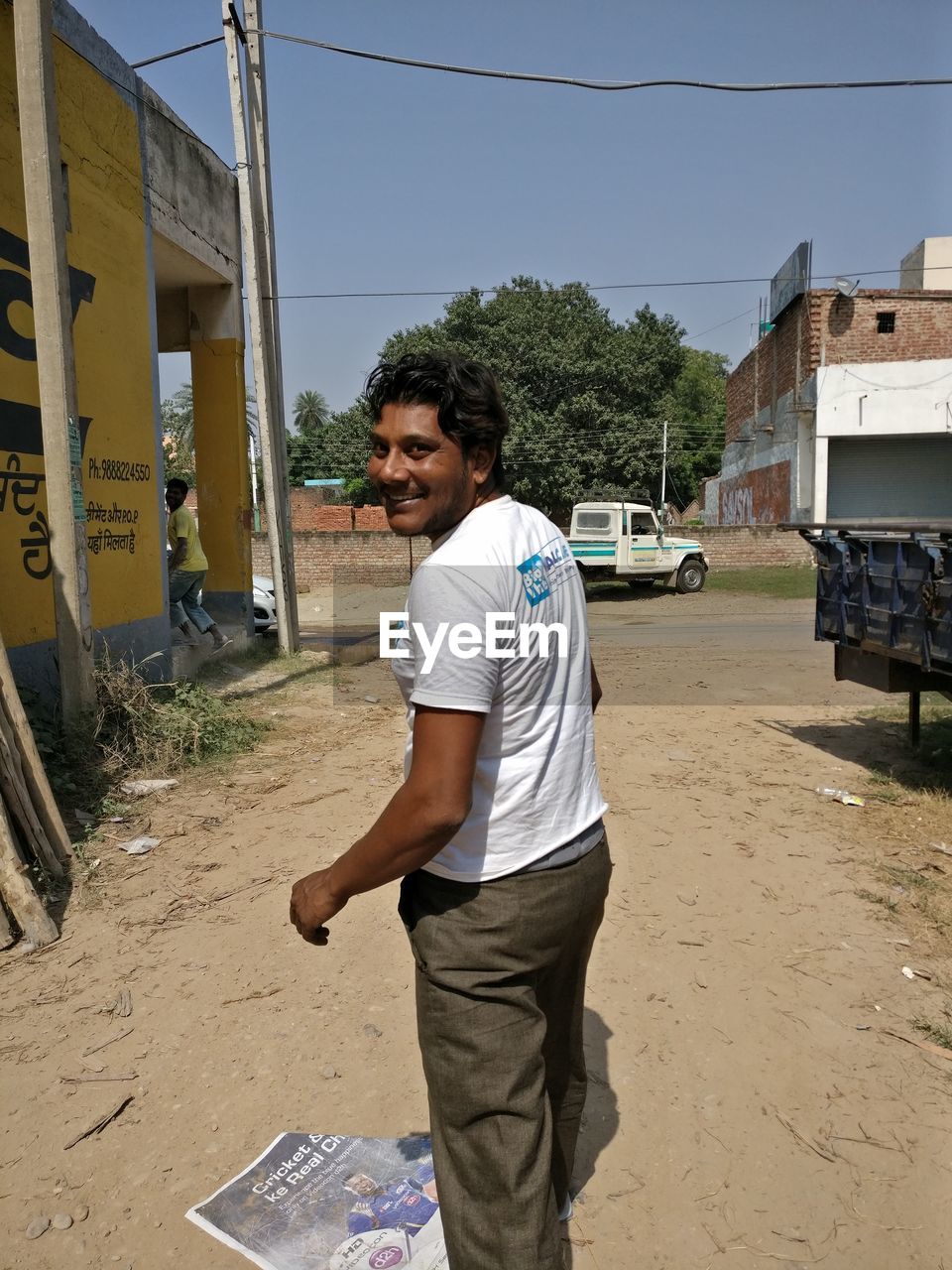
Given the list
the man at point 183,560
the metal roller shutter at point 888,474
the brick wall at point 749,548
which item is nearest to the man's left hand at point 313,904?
the man at point 183,560

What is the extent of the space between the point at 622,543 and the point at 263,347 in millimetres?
9679

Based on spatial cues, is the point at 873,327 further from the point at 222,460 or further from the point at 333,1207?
the point at 333,1207

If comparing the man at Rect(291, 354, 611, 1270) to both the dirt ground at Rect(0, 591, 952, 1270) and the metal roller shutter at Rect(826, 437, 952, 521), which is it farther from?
the metal roller shutter at Rect(826, 437, 952, 521)

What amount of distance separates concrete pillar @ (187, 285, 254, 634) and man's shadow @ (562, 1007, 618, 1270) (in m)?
8.64

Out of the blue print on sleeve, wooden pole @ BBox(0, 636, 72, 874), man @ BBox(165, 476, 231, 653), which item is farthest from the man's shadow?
man @ BBox(165, 476, 231, 653)

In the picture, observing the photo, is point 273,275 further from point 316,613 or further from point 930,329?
point 930,329

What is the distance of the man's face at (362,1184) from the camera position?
2155mm

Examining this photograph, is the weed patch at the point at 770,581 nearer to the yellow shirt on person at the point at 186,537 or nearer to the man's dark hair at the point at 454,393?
the yellow shirt on person at the point at 186,537

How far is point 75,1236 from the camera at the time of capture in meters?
2.06

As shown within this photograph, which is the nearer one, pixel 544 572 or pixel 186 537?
pixel 544 572

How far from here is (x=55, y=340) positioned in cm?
497

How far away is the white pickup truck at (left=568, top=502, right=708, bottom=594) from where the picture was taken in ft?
58.6

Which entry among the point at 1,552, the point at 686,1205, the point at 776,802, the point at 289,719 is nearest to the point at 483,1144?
the point at 686,1205

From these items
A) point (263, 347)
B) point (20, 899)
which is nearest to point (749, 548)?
point (263, 347)
